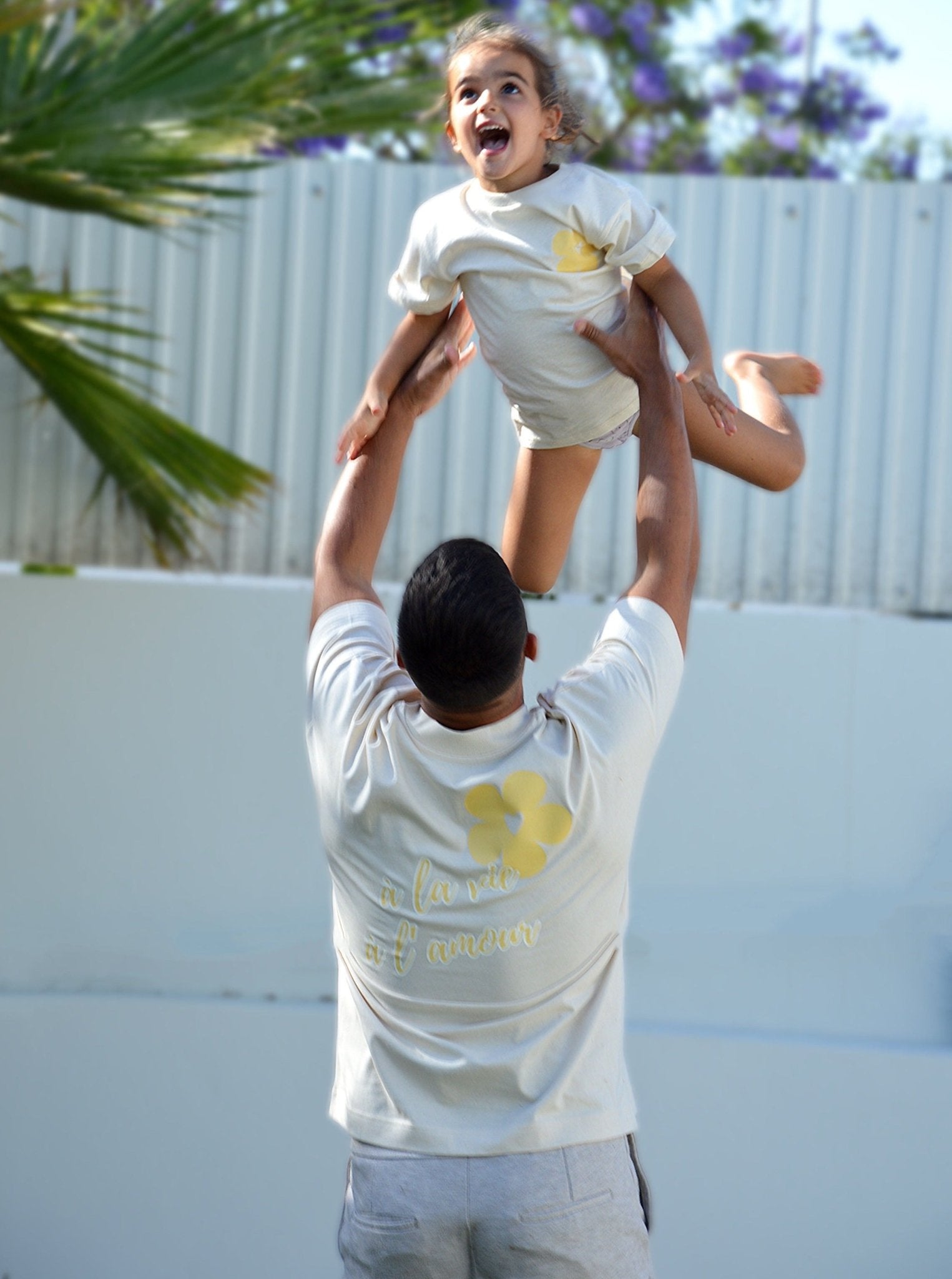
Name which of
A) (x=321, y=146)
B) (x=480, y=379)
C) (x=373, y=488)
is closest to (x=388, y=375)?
(x=373, y=488)

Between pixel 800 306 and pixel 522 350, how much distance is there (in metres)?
2.72

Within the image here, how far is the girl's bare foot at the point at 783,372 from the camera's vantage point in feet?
8.25

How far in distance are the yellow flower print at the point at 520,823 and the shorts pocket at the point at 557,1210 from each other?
39cm

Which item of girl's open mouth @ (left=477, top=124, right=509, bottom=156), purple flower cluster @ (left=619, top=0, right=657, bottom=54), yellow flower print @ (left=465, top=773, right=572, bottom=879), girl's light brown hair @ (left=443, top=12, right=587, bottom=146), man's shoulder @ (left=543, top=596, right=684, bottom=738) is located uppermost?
purple flower cluster @ (left=619, top=0, right=657, bottom=54)

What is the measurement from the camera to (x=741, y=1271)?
13.5 feet

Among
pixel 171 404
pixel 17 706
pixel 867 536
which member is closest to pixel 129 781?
pixel 17 706

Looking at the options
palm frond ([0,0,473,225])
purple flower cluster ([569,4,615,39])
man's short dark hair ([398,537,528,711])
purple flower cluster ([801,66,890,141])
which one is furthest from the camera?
purple flower cluster ([569,4,615,39])

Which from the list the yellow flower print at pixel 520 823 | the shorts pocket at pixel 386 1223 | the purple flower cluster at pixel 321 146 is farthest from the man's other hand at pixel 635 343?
the purple flower cluster at pixel 321 146

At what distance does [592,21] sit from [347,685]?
7.62 m

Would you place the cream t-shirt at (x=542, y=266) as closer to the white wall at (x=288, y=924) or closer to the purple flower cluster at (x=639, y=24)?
the white wall at (x=288, y=924)

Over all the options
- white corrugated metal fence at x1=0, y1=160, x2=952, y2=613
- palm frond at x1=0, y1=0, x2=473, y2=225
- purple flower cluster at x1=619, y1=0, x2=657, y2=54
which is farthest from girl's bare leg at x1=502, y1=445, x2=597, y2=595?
purple flower cluster at x1=619, y1=0, x2=657, y2=54

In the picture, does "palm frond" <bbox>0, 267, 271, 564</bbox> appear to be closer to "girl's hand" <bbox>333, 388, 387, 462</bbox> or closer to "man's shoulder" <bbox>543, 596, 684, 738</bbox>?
"girl's hand" <bbox>333, 388, 387, 462</bbox>

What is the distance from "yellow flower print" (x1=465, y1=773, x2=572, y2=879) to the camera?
177cm

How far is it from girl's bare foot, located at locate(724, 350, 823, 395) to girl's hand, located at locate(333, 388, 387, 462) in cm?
69
